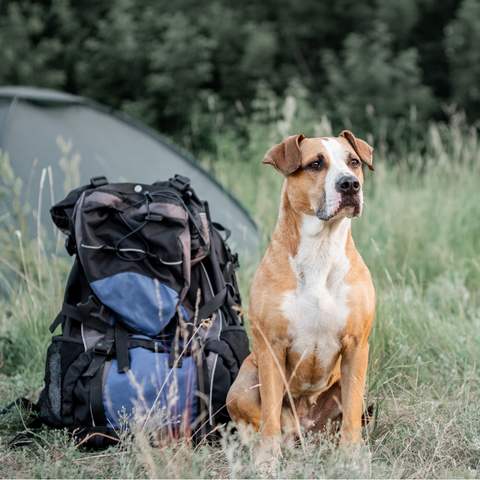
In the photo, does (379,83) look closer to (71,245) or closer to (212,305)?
(212,305)

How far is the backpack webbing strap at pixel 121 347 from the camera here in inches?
88.0

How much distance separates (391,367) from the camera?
97.7 inches

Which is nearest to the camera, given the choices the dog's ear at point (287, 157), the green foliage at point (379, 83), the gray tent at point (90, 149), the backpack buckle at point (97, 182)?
the dog's ear at point (287, 157)

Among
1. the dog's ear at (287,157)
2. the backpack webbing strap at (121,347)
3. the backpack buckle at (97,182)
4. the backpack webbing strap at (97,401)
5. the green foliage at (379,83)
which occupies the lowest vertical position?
the backpack webbing strap at (97,401)

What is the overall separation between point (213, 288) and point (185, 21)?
917cm

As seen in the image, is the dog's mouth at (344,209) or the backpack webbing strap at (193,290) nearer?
the dog's mouth at (344,209)

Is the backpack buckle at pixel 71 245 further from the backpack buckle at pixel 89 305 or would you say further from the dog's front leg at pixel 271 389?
the dog's front leg at pixel 271 389

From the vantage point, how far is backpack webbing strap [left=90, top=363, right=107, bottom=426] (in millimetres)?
2193

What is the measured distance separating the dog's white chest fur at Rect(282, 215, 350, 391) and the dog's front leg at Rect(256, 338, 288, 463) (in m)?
0.08

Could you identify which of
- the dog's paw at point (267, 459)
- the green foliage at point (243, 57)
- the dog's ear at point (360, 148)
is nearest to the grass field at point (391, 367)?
the dog's paw at point (267, 459)

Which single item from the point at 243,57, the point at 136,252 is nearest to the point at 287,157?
the point at 136,252

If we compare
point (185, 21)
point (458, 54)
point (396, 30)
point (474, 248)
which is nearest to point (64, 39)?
point (185, 21)

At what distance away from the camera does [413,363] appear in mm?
2736

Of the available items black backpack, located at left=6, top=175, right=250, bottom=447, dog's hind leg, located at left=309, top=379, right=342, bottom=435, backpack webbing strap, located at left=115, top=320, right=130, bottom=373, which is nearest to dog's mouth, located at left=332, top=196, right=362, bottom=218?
black backpack, located at left=6, top=175, right=250, bottom=447
